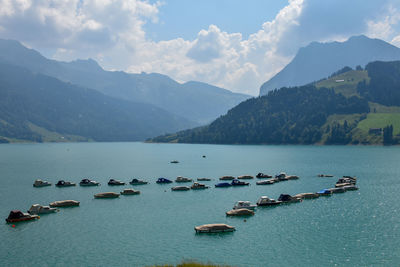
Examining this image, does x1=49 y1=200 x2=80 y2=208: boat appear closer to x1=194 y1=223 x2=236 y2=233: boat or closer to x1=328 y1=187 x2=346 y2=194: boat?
x1=194 y1=223 x2=236 y2=233: boat

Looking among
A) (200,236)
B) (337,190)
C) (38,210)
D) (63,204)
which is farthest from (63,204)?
(337,190)

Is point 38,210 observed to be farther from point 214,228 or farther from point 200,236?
point 214,228

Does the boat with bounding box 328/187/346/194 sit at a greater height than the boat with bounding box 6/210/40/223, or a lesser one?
greater

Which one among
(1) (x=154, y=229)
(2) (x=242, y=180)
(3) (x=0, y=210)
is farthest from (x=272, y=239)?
(2) (x=242, y=180)

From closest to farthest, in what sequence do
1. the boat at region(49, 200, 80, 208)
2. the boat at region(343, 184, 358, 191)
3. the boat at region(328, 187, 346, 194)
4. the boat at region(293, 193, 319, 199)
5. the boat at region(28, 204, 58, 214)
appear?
the boat at region(28, 204, 58, 214) < the boat at region(49, 200, 80, 208) < the boat at region(293, 193, 319, 199) < the boat at region(328, 187, 346, 194) < the boat at region(343, 184, 358, 191)

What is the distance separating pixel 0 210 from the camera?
92.4m

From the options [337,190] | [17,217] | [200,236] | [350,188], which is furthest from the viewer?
[350,188]

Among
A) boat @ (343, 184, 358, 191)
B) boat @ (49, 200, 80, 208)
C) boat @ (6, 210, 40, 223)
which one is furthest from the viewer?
boat @ (343, 184, 358, 191)

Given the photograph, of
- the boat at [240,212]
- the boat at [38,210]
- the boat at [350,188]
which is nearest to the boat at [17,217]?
the boat at [38,210]

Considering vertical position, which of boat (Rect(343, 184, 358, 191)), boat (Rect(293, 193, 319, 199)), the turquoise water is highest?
boat (Rect(343, 184, 358, 191))

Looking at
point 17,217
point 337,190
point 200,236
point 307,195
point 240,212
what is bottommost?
point 200,236

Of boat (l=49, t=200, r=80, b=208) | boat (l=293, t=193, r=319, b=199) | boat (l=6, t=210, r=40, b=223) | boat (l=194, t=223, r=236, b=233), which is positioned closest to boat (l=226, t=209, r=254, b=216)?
boat (l=194, t=223, r=236, b=233)

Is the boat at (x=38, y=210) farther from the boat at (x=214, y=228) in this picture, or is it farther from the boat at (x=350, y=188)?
the boat at (x=350, y=188)

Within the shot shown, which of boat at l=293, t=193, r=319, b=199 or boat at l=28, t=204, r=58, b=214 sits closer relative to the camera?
boat at l=28, t=204, r=58, b=214
